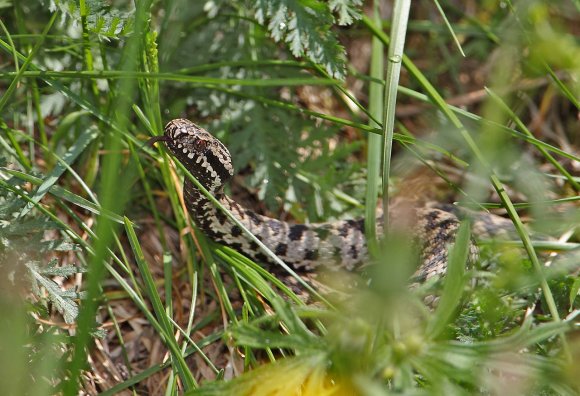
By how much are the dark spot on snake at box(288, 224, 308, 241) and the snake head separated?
27.8 inches

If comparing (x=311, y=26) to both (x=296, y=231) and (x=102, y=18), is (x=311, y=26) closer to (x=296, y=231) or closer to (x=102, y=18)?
(x=102, y=18)

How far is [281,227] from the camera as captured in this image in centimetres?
477

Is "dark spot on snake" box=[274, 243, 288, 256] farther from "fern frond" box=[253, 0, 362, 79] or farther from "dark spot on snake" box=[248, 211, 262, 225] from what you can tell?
"fern frond" box=[253, 0, 362, 79]

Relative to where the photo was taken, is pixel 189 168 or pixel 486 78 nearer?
pixel 189 168

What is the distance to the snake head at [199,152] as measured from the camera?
13.2 ft

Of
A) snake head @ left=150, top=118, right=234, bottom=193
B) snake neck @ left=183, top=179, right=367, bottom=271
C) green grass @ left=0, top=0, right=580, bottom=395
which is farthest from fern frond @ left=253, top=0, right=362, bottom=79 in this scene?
snake neck @ left=183, top=179, right=367, bottom=271

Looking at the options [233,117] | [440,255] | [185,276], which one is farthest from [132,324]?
[440,255]

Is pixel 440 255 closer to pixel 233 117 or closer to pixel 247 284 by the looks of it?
pixel 247 284

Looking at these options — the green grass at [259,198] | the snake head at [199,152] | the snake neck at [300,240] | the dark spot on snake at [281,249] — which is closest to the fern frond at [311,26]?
the green grass at [259,198]

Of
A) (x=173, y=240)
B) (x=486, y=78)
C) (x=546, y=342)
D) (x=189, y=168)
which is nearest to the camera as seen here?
(x=546, y=342)

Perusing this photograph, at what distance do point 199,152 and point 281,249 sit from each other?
1.04 m

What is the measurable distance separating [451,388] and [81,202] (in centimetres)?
230

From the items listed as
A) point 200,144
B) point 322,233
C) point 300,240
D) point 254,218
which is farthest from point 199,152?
point 322,233

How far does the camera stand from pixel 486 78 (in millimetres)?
6258
